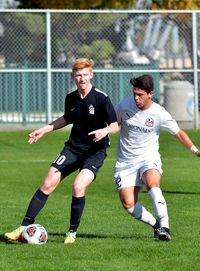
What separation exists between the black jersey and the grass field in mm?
1030

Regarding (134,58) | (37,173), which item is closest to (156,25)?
(134,58)

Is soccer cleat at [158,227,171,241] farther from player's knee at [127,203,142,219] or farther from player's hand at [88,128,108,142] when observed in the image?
player's hand at [88,128,108,142]

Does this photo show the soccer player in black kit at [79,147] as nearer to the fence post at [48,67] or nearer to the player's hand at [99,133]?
the player's hand at [99,133]

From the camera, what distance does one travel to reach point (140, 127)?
1071 cm

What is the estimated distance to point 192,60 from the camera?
1069 inches

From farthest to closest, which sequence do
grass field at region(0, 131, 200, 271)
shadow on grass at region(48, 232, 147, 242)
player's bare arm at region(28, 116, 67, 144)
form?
shadow on grass at region(48, 232, 147, 242) → player's bare arm at region(28, 116, 67, 144) → grass field at region(0, 131, 200, 271)

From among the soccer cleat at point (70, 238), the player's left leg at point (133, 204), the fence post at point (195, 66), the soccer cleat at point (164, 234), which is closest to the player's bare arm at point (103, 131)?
the player's left leg at point (133, 204)

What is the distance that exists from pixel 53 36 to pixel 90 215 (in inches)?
558

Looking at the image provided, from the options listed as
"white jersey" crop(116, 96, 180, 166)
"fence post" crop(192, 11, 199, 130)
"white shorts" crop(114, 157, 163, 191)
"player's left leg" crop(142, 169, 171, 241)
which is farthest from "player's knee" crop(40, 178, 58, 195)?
"fence post" crop(192, 11, 199, 130)

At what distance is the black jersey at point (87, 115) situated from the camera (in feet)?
35.1

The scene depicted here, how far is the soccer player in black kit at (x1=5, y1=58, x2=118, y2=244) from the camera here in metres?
10.6

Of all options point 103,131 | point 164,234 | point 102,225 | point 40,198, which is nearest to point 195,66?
point 102,225

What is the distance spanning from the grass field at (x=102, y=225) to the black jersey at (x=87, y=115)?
103cm

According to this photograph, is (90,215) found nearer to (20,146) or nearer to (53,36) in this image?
(20,146)
